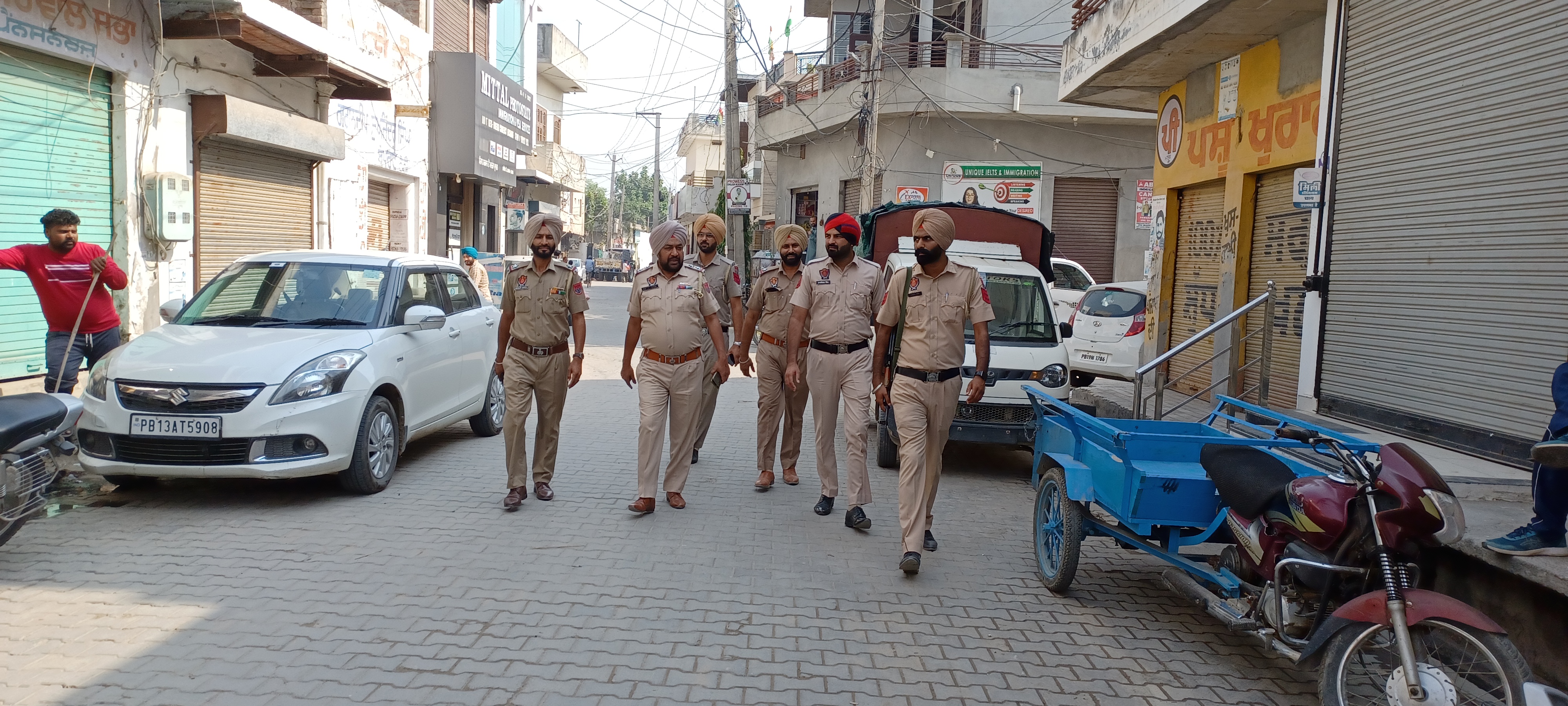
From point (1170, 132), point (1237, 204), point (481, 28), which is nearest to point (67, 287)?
point (1237, 204)

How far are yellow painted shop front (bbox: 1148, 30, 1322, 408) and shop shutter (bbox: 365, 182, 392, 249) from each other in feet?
42.6

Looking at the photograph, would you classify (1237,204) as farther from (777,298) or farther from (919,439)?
(919,439)

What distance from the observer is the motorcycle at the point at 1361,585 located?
3188mm

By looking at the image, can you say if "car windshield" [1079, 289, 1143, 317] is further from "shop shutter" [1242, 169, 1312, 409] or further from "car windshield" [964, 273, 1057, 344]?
"car windshield" [964, 273, 1057, 344]

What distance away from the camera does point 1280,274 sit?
10258 millimetres

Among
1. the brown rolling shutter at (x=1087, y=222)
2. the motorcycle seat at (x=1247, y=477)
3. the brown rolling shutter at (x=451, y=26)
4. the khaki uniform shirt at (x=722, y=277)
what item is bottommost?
the motorcycle seat at (x=1247, y=477)

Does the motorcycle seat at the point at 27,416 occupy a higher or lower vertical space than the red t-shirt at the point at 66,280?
lower

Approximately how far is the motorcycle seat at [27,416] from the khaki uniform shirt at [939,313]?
14.4 ft

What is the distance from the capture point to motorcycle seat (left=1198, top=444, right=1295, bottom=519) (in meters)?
3.99

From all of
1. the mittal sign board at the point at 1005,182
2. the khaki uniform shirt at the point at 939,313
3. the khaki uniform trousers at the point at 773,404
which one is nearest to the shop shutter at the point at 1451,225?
the khaki uniform shirt at the point at 939,313

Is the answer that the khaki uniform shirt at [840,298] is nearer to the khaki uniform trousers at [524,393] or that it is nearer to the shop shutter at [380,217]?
the khaki uniform trousers at [524,393]

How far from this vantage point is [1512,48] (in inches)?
257

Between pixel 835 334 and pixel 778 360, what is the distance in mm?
1120

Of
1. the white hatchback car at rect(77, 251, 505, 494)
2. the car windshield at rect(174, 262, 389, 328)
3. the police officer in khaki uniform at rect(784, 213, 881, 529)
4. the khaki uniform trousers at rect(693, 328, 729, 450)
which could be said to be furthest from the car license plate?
the police officer in khaki uniform at rect(784, 213, 881, 529)
